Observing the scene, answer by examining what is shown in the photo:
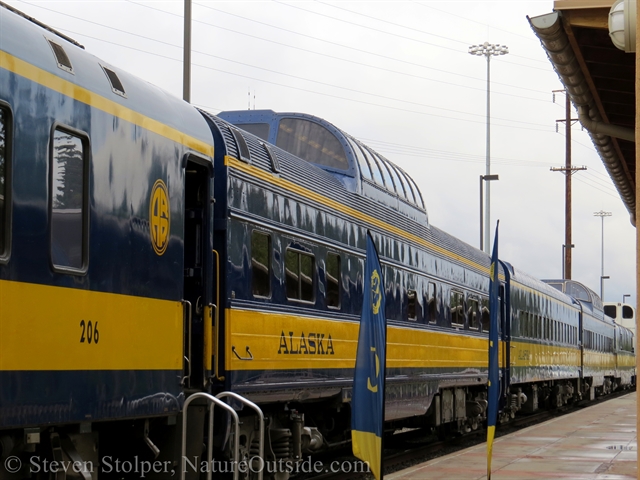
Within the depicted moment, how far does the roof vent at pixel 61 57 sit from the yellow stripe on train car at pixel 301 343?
311 centimetres

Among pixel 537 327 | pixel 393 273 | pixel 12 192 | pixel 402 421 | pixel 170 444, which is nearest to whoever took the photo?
pixel 12 192

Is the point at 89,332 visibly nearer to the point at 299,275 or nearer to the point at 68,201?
the point at 68,201

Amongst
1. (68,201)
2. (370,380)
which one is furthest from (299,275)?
(68,201)

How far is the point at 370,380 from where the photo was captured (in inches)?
293

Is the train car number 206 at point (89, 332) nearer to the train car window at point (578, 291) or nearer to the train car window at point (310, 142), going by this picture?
the train car window at point (310, 142)

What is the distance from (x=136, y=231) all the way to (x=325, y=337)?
4544 mm

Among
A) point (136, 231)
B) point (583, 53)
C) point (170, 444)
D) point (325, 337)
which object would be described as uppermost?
point (583, 53)

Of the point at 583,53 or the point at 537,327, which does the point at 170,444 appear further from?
the point at 537,327

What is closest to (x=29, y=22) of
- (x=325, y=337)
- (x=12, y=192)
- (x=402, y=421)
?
(x=12, y=192)

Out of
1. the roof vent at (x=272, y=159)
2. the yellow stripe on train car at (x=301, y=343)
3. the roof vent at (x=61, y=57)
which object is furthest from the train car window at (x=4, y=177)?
the roof vent at (x=272, y=159)

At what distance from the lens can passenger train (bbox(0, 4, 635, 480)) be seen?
247 inches

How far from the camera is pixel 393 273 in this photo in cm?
1462

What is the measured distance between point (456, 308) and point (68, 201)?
12.9 m

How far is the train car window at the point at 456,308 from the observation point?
18.5 metres
